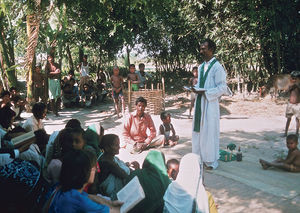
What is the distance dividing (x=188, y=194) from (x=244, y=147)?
374 centimetres

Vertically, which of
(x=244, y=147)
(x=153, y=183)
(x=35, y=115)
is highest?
(x=35, y=115)

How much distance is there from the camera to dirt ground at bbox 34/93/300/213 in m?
3.29

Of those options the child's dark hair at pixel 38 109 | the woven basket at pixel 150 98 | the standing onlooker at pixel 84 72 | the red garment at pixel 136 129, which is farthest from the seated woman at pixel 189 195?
the standing onlooker at pixel 84 72

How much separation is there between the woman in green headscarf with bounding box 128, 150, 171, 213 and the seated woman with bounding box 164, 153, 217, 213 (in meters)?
0.24

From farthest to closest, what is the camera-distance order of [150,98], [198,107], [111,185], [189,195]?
[150,98]
[198,107]
[111,185]
[189,195]

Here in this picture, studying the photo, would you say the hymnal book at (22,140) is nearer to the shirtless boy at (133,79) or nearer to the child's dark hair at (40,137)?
the child's dark hair at (40,137)

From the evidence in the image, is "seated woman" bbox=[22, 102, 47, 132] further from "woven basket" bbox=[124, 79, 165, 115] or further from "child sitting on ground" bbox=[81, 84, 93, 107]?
"child sitting on ground" bbox=[81, 84, 93, 107]

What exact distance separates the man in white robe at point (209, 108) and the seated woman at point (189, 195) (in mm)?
1965

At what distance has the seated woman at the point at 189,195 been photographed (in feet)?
7.43

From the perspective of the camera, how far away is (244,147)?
5.68 m

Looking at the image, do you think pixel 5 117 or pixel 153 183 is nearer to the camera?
pixel 153 183

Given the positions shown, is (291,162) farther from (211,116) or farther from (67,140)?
(67,140)

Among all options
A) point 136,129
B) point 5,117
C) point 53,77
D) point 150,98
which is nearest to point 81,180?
point 5,117

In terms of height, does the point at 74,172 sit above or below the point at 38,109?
below
